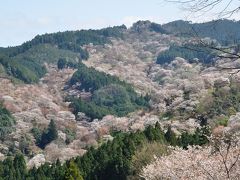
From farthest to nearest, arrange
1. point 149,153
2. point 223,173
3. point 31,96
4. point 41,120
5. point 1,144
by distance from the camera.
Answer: point 31,96, point 41,120, point 1,144, point 149,153, point 223,173

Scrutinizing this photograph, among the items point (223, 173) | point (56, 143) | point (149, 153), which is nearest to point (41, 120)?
point (56, 143)

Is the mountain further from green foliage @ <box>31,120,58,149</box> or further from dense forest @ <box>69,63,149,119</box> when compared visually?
dense forest @ <box>69,63,149,119</box>

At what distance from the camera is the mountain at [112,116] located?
136 ft

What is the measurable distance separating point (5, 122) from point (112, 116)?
25.9 m

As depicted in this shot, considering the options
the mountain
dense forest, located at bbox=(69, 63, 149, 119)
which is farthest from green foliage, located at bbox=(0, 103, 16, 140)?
dense forest, located at bbox=(69, 63, 149, 119)

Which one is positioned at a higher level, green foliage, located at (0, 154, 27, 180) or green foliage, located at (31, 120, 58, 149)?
green foliage, located at (0, 154, 27, 180)

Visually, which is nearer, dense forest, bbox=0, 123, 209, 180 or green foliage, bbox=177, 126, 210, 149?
dense forest, bbox=0, 123, 209, 180

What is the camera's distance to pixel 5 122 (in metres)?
112

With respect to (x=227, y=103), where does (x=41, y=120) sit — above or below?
below

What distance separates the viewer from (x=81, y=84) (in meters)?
171

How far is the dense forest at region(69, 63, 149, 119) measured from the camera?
5313 inches

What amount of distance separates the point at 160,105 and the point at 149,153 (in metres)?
48.5

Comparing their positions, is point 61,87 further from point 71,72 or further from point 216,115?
point 216,115

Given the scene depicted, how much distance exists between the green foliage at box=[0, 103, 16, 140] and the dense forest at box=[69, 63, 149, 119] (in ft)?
72.3
